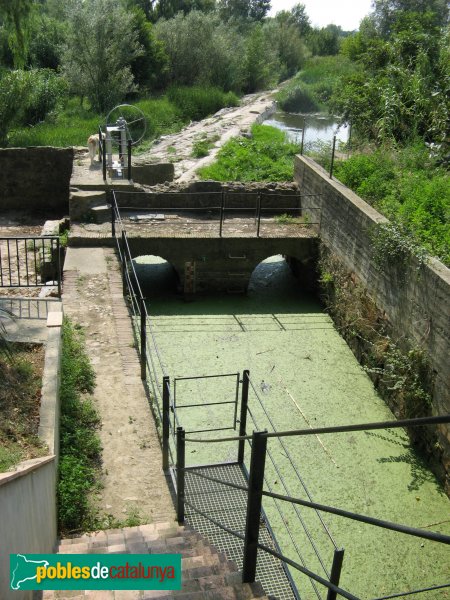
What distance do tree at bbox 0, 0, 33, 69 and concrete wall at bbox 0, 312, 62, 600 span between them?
6770 millimetres

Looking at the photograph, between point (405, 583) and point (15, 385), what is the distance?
15.4 feet

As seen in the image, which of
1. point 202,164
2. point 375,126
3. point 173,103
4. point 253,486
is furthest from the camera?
point 173,103

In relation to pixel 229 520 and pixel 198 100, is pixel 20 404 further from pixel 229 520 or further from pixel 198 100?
pixel 198 100

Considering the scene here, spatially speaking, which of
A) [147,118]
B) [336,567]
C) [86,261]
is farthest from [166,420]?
[147,118]

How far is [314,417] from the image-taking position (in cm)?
1004

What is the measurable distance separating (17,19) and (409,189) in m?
7.38

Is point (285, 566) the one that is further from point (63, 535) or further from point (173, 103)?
point (173, 103)

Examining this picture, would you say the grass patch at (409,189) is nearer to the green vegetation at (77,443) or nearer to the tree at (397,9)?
the green vegetation at (77,443)

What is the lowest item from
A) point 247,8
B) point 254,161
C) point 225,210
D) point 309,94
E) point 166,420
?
point 166,420

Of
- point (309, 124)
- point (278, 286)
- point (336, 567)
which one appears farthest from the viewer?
point (309, 124)

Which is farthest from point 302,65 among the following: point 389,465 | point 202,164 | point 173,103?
point 389,465

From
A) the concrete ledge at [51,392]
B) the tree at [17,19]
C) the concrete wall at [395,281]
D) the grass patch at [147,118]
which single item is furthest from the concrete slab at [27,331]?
the grass patch at [147,118]

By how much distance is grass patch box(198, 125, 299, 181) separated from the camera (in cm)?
1708

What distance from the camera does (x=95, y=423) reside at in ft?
24.5
